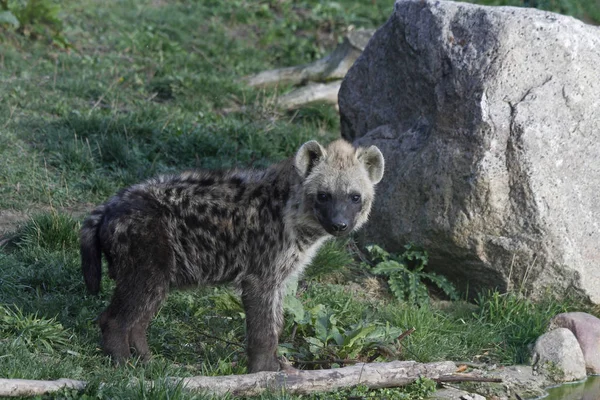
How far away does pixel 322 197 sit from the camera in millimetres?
5266

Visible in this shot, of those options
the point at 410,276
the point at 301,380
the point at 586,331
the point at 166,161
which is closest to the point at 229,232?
the point at 301,380

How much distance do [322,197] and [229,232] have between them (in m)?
0.59

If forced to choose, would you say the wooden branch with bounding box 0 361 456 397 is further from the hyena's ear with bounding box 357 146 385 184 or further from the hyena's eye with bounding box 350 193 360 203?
the hyena's ear with bounding box 357 146 385 184

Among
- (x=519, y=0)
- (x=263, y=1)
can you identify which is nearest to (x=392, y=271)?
(x=519, y=0)

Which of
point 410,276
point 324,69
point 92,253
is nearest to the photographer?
point 92,253

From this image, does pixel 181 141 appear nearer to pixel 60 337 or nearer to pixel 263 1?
pixel 60 337

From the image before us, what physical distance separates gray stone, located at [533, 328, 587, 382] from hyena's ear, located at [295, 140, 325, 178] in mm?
1907

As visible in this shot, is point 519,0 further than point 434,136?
Yes

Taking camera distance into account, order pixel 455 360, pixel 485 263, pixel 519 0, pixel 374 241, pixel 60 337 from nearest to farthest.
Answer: pixel 60 337 < pixel 455 360 < pixel 485 263 < pixel 374 241 < pixel 519 0

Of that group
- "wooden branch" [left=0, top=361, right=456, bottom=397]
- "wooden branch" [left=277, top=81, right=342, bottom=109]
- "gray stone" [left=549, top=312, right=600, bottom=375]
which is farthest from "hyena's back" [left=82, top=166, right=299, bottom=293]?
"wooden branch" [left=277, top=81, right=342, bottom=109]

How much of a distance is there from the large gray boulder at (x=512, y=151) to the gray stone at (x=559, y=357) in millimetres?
528

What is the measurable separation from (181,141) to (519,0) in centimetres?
461

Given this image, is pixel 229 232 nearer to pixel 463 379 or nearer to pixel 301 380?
pixel 301 380

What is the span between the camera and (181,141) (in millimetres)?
8008
